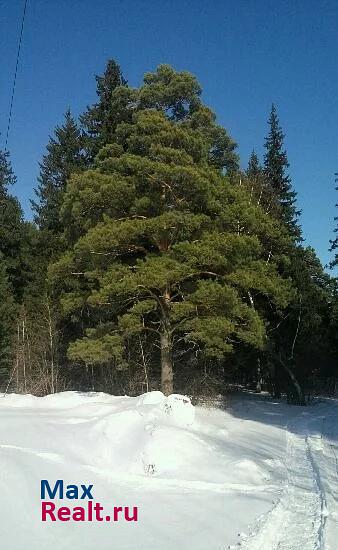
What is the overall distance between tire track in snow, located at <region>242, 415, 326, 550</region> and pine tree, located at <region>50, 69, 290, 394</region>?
832 cm

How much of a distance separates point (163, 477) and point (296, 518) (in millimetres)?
2993

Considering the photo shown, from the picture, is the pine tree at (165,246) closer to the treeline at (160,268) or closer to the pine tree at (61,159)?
the treeline at (160,268)

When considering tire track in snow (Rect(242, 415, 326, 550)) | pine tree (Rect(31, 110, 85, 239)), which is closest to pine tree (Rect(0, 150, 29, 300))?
pine tree (Rect(31, 110, 85, 239))

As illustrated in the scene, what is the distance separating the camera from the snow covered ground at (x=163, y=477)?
21.3ft

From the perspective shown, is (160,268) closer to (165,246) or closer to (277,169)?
(165,246)

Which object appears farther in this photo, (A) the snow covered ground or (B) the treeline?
(B) the treeline

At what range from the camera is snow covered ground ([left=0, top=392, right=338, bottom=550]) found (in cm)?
650

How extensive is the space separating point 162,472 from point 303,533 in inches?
151

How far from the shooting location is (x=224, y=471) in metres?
10.3

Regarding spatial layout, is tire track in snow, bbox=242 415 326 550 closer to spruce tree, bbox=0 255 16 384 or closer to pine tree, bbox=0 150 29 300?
spruce tree, bbox=0 255 16 384

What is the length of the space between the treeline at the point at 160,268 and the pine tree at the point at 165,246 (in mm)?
55

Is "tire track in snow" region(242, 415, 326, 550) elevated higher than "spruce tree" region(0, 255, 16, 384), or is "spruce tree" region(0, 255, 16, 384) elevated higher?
"spruce tree" region(0, 255, 16, 384)

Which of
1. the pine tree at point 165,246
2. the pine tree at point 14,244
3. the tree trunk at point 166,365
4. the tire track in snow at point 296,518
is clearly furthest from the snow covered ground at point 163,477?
the pine tree at point 14,244

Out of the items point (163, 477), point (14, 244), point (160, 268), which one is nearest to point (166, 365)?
point (160, 268)
